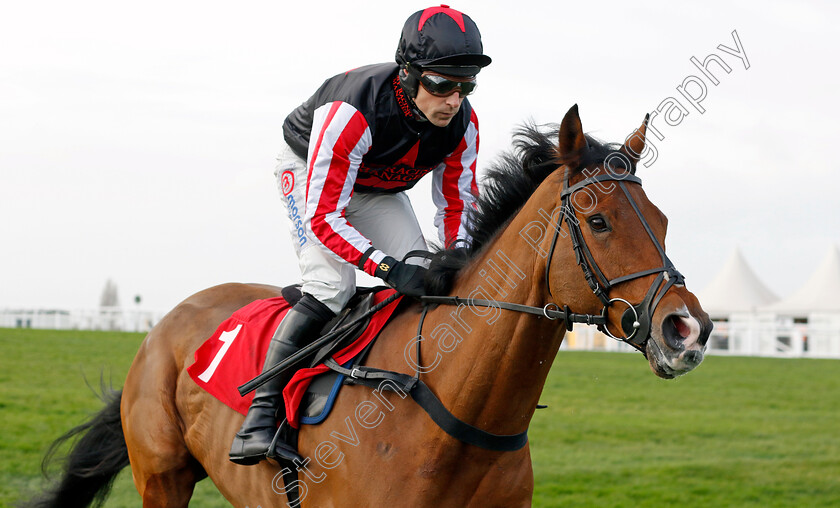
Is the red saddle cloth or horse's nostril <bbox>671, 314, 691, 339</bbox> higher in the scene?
horse's nostril <bbox>671, 314, 691, 339</bbox>

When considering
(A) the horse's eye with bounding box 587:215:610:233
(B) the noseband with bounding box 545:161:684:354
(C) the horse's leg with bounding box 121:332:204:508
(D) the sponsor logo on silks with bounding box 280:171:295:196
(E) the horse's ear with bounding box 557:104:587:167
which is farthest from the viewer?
(C) the horse's leg with bounding box 121:332:204:508

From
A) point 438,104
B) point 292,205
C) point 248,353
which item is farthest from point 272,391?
point 438,104

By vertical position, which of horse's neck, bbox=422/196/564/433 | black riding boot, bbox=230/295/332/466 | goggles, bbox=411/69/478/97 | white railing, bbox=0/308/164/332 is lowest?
white railing, bbox=0/308/164/332

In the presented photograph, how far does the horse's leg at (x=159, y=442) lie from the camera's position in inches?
166

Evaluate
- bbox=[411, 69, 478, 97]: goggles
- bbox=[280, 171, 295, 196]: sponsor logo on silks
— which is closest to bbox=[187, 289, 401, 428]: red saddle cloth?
bbox=[280, 171, 295, 196]: sponsor logo on silks

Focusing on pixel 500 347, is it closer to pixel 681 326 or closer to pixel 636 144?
pixel 681 326

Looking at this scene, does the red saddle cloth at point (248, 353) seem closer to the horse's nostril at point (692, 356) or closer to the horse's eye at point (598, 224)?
the horse's eye at point (598, 224)

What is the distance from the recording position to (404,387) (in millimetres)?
2994

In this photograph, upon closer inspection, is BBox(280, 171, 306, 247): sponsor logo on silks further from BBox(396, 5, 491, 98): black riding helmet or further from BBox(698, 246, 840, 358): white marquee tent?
BBox(698, 246, 840, 358): white marquee tent

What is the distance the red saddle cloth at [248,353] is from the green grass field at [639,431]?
6.72 feet

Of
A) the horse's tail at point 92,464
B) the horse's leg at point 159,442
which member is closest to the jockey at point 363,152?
the horse's leg at point 159,442

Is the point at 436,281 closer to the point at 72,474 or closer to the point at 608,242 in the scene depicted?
the point at 608,242

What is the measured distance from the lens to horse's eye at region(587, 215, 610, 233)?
257 cm

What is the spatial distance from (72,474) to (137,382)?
92cm
